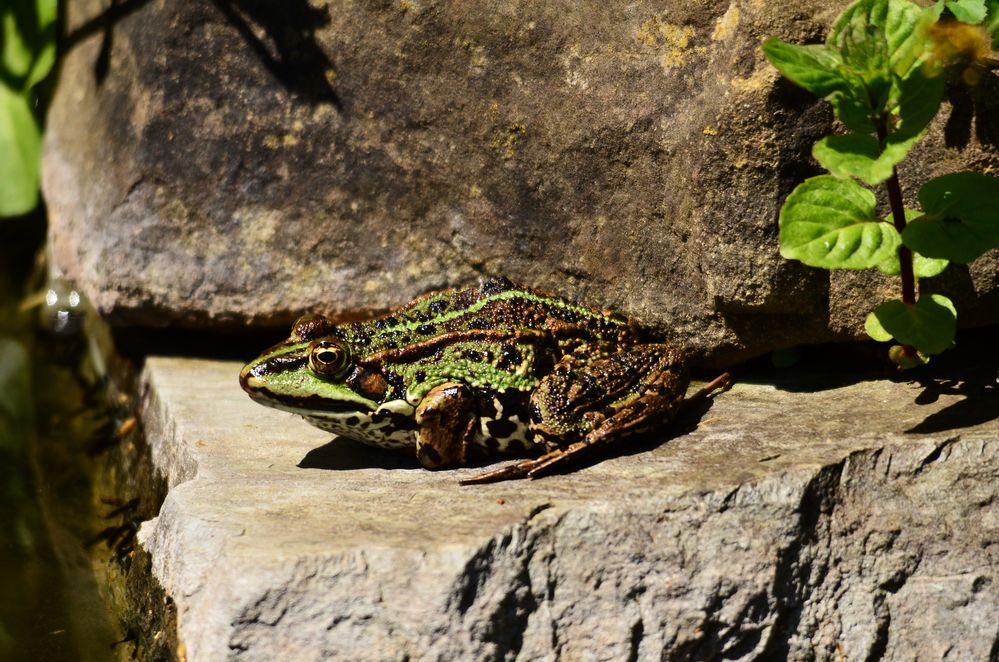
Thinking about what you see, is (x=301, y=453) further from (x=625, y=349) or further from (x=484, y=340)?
(x=625, y=349)

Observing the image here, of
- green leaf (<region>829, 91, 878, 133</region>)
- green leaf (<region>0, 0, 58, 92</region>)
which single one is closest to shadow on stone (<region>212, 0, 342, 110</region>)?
green leaf (<region>0, 0, 58, 92</region>)

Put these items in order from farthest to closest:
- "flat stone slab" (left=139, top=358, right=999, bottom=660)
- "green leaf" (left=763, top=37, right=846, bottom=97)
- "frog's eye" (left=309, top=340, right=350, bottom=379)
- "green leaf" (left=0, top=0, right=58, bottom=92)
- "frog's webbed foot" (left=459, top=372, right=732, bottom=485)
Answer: "green leaf" (left=0, top=0, right=58, bottom=92) < "frog's eye" (left=309, top=340, right=350, bottom=379) < "frog's webbed foot" (left=459, top=372, right=732, bottom=485) < "green leaf" (left=763, top=37, right=846, bottom=97) < "flat stone slab" (left=139, top=358, right=999, bottom=660)

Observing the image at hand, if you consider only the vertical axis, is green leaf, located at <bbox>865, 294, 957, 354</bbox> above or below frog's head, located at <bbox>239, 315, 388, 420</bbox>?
above

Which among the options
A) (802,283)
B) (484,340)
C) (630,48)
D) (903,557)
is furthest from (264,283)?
(903,557)

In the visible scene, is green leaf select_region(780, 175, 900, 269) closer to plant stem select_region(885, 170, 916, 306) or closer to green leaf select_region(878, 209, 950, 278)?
plant stem select_region(885, 170, 916, 306)

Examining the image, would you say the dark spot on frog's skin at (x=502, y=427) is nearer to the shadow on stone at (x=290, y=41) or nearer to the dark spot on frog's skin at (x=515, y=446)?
the dark spot on frog's skin at (x=515, y=446)

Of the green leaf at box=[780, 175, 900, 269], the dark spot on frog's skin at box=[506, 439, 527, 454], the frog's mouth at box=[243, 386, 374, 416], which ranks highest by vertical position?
the green leaf at box=[780, 175, 900, 269]

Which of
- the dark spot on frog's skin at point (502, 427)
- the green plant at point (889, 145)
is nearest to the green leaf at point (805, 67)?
the green plant at point (889, 145)
